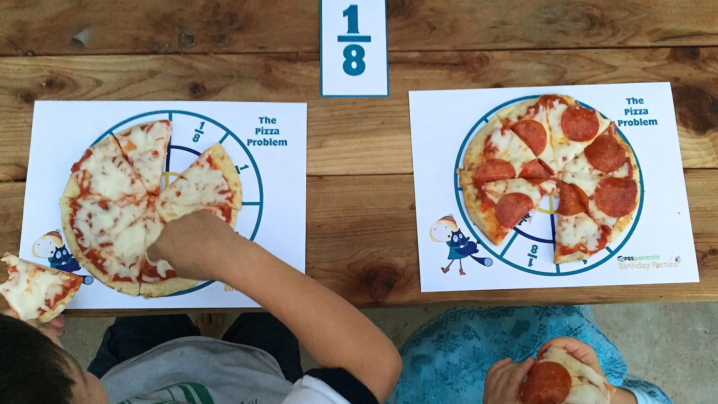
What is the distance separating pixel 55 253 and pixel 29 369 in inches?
13.9

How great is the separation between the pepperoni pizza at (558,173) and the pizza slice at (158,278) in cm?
49

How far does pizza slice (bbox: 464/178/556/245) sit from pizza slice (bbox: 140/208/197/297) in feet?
1.56

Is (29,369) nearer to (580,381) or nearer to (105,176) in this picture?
(105,176)

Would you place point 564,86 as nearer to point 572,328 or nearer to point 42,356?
point 572,328

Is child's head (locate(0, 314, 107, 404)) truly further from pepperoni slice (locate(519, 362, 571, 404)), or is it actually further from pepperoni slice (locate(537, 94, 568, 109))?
pepperoni slice (locate(537, 94, 568, 109))

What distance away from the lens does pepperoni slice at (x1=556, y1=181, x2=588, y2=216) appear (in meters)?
0.71

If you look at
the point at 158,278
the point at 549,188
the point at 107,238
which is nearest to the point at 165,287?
the point at 158,278

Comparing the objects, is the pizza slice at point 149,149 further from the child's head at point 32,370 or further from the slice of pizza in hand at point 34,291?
the child's head at point 32,370

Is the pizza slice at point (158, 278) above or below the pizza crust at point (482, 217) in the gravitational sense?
below

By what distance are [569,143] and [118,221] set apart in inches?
30.2

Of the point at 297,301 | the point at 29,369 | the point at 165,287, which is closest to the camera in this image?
the point at 29,369

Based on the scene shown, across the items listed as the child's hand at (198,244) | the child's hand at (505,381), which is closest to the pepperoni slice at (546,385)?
the child's hand at (505,381)

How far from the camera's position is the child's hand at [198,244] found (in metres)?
0.57

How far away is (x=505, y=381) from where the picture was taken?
646mm
